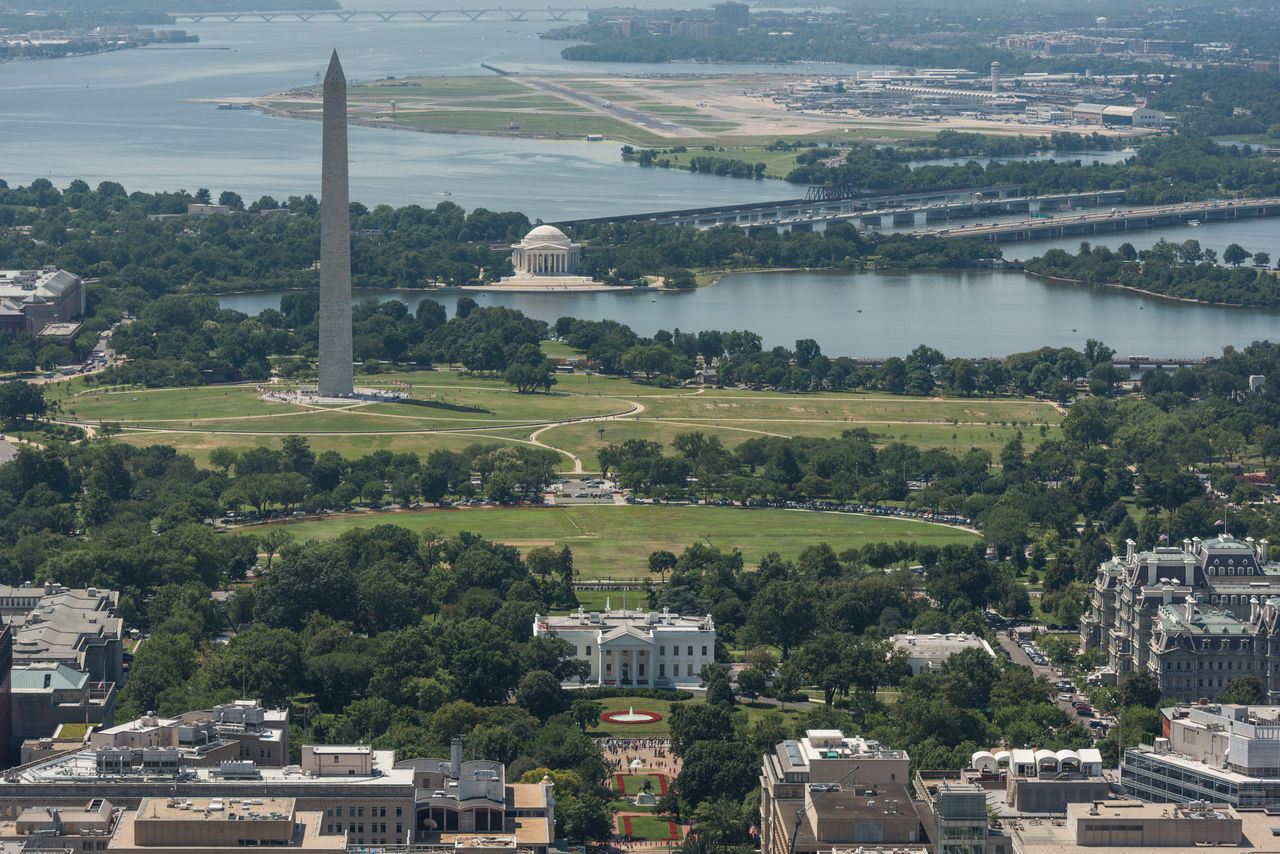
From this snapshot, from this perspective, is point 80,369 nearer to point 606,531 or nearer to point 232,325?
point 232,325

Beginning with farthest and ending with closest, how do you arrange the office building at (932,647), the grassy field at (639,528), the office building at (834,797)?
the grassy field at (639,528) < the office building at (932,647) < the office building at (834,797)

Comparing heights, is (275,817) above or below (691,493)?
above

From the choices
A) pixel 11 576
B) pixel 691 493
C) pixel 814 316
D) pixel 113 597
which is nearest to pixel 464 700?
pixel 113 597

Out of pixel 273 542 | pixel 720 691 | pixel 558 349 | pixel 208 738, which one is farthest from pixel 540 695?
pixel 558 349

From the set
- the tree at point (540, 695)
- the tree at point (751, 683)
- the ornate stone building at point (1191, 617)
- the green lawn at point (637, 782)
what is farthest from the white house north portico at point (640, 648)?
the ornate stone building at point (1191, 617)

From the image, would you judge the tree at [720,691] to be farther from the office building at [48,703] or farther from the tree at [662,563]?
the office building at [48,703]

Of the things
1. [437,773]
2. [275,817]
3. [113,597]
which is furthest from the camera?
[113,597]

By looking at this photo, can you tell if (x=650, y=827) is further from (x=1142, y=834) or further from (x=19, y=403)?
(x=19, y=403)
